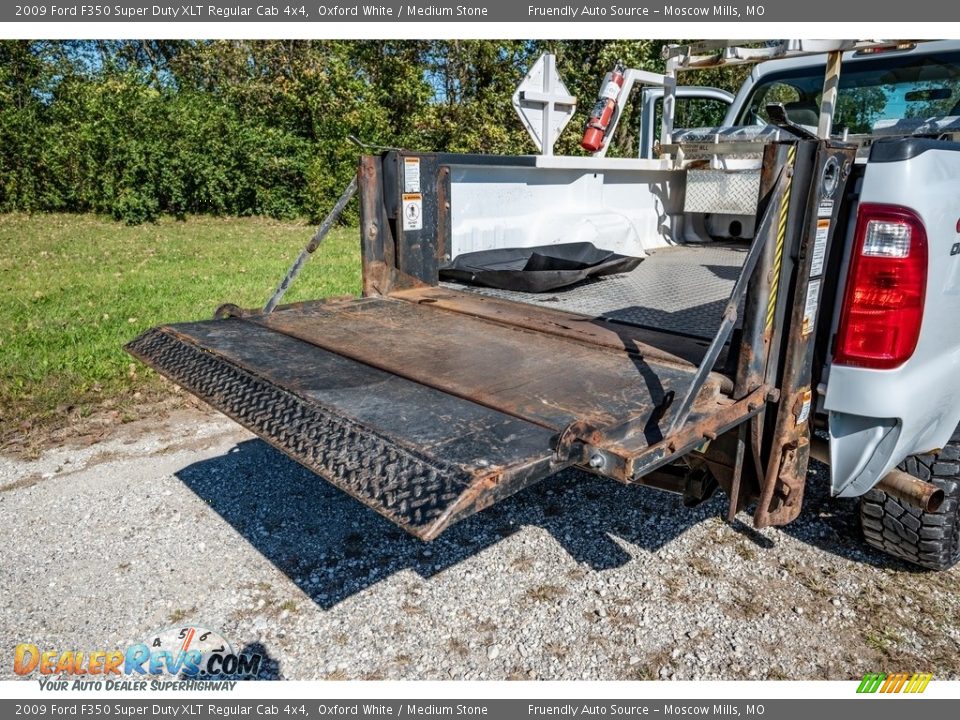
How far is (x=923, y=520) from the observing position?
300 cm

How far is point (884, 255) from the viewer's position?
7.57 ft

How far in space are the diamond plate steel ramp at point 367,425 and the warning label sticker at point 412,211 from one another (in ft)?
3.16

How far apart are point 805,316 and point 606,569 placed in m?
1.41

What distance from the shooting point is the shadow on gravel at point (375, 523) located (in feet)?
10.6

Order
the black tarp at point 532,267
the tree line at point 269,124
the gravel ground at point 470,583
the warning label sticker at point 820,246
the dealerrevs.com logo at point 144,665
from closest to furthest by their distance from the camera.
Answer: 1. the warning label sticker at point 820,246
2. the dealerrevs.com logo at point 144,665
3. the gravel ground at point 470,583
4. the black tarp at point 532,267
5. the tree line at point 269,124

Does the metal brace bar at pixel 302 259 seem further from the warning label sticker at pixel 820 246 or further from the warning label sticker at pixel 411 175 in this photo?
the warning label sticker at pixel 820 246

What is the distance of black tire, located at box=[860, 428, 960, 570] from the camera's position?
9.53 feet

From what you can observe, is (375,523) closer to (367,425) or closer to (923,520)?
(367,425)

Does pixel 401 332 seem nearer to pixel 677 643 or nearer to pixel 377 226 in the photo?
pixel 377 226

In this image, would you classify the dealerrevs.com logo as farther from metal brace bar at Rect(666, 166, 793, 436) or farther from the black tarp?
the black tarp

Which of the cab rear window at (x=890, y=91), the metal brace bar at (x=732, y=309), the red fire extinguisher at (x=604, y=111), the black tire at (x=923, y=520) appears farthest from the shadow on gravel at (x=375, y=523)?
the cab rear window at (x=890, y=91)

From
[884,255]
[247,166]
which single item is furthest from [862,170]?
[247,166]

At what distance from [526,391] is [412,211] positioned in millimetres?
1614

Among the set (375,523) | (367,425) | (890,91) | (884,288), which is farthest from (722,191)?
(367,425)
